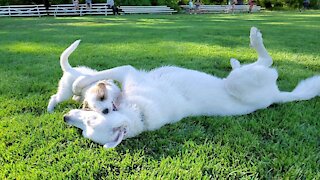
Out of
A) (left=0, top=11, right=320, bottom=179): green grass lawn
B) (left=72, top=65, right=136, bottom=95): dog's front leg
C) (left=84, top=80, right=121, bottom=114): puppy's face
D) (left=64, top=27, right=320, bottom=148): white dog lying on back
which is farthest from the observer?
(left=72, top=65, right=136, bottom=95): dog's front leg

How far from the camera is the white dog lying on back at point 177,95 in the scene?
8.65 feet

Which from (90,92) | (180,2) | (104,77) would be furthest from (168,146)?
(180,2)

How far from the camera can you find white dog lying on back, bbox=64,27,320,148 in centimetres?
264

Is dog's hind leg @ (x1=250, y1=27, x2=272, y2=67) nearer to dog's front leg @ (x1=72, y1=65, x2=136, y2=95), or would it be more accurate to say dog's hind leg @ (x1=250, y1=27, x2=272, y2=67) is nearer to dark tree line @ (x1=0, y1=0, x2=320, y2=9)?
dog's front leg @ (x1=72, y1=65, x2=136, y2=95)

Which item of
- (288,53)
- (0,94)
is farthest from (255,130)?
(288,53)

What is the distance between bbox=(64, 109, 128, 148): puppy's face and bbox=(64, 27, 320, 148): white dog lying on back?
0.01 meters

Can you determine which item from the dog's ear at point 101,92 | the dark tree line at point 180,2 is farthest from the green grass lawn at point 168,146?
the dark tree line at point 180,2

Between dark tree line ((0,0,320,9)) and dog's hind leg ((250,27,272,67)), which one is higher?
dark tree line ((0,0,320,9))

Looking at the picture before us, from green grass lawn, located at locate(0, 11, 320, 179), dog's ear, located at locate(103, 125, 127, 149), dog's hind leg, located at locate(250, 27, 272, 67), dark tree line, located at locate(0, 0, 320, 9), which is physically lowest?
green grass lawn, located at locate(0, 11, 320, 179)

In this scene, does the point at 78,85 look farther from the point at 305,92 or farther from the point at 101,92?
the point at 305,92

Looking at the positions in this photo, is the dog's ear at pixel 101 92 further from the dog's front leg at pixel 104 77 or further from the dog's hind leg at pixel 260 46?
the dog's hind leg at pixel 260 46

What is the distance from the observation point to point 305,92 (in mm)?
3525

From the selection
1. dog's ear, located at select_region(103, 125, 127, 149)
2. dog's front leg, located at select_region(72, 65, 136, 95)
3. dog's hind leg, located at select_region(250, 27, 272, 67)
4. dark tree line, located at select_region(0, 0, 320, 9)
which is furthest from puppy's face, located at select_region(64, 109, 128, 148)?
dark tree line, located at select_region(0, 0, 320, 9)

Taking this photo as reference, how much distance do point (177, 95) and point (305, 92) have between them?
1420 mm
